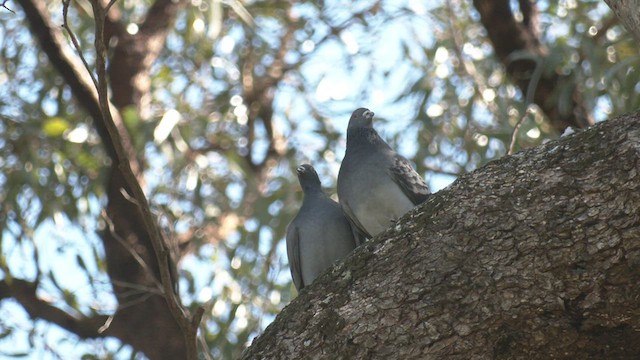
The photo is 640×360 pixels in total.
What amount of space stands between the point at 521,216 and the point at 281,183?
470 centimetres

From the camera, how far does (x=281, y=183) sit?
22.3 feet

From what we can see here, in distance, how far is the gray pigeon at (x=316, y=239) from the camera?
394 centimetres

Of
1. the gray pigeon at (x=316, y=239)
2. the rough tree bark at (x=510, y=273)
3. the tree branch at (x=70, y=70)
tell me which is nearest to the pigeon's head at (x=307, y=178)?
the gray pigeon at (x=316, y=239)

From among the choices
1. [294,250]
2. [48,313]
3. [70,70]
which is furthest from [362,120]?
[48,313]

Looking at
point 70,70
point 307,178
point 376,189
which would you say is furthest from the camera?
point 70,70

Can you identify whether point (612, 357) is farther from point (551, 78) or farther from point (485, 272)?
point (551, 78)

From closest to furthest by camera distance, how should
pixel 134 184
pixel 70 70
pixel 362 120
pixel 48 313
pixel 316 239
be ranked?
pixel 134 184 < pixel 316 239 < pixel 362 120 < pixel 70 70 < pixel 48 313

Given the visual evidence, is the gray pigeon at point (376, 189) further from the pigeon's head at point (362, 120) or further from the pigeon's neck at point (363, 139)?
the pigeon's head at point (362, 120)

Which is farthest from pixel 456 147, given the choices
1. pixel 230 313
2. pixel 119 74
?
pixel 119 74

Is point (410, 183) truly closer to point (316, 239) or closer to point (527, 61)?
point (316, 239)

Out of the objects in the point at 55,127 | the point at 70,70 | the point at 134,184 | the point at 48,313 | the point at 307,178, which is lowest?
the point at 48,313

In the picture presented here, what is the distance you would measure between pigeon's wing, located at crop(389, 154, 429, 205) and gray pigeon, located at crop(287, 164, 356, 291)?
318 millimetres

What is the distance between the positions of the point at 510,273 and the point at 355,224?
1783mm

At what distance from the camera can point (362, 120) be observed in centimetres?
422
